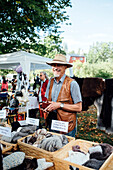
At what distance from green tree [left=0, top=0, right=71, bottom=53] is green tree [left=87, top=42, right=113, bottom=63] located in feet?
182

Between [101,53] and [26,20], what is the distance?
59.9 meters

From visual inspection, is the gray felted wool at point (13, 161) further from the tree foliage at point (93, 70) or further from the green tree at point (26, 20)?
the tree foliage at point (93, 70)

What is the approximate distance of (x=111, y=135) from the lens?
4.15 metres

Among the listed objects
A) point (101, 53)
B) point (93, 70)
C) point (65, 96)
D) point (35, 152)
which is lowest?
point (35, 152)

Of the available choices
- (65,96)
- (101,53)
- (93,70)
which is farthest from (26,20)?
(101,53)

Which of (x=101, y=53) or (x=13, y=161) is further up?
(x=101, y=53)

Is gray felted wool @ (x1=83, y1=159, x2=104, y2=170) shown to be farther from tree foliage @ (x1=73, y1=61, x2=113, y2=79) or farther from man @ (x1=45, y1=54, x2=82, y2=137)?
tree foliage @ (x1=73, y1=61, x2=113, y2=79)

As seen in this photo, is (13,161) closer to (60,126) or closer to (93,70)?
(60,126)

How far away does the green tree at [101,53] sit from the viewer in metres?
61.3

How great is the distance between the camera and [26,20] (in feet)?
19.7

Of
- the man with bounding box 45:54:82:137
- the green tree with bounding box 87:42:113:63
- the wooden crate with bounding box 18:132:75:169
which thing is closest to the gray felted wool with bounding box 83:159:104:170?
the wooden crate with bounding box 18:132:75:169

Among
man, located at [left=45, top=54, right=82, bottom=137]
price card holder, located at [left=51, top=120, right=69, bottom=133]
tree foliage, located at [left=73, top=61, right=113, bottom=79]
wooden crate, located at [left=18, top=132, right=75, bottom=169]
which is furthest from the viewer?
tree foliage, located at [left=73, top=61, right=113, bottom=79]

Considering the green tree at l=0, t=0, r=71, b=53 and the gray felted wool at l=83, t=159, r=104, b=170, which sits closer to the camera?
the gray felted wool at l=83, t=159, r=104, b=170

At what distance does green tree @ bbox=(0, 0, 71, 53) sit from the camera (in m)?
5.57
